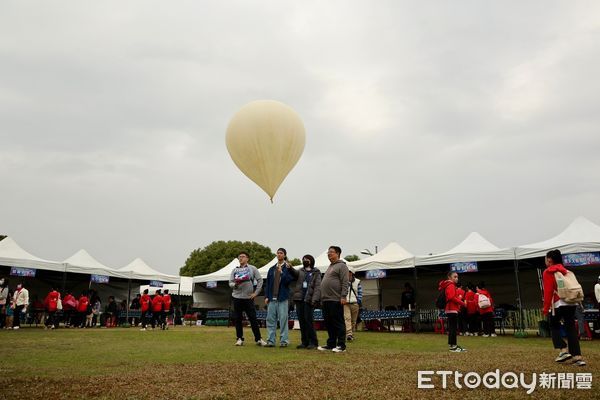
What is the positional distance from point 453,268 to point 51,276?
2009 centimetres

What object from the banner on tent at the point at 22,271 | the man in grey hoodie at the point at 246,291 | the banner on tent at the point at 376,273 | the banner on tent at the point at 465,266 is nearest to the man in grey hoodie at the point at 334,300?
the man in grey hoodie at the point at 246,291

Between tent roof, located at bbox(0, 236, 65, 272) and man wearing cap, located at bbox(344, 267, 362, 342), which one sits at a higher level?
tent roof, located at bbox(0, 236, 65, 272)

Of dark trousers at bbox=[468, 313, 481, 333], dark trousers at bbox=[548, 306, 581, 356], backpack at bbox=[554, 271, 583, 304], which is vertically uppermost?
backpack at bbox=[554, 271, 583, 304]

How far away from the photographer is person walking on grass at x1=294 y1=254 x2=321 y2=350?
7766mm

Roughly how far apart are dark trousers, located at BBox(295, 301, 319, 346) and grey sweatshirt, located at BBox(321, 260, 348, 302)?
639 mm

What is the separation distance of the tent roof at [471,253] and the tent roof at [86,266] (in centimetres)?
1367

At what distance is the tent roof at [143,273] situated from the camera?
21.7 meters

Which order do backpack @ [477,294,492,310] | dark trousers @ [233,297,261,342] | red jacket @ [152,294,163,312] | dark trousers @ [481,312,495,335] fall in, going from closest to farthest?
dark trousers @ [233,297,261,342], backpack @ [477,294,492,310], dark trousers @ [481,312,495,335], red jacket @ [152,294,163,312]

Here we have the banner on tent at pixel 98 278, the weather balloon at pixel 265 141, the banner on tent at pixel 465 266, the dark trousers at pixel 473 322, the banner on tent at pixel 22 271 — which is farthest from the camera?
the banner on tent at pixel 98 278

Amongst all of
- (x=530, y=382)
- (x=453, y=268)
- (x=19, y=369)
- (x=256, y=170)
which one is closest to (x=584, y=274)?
(x=453, y=268)

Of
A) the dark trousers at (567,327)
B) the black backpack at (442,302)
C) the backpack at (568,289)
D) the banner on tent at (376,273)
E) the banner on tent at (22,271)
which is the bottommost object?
the dark trousers at (567,327)

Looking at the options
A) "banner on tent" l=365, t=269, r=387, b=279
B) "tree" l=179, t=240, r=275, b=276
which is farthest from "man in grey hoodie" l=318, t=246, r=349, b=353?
"tree" l=179, t=240, r=275, b=276

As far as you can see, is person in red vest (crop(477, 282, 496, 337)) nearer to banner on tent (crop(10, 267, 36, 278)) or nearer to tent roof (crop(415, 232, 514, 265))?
tent roof (crop(415, 232, 514, 265))

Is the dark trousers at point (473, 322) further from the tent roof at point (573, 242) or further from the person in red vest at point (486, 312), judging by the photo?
the tent roof at point (573, 242)
